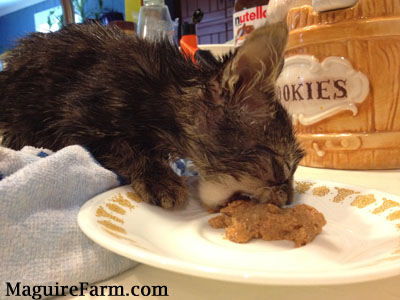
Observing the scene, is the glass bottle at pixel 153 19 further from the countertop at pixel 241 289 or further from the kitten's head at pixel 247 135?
the countertop at pixel 241 289

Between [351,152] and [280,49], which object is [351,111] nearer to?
[351,152]

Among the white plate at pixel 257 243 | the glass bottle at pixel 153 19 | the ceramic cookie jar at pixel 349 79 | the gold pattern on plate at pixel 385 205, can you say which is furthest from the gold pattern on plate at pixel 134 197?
the glass bottle at pixel 153 19

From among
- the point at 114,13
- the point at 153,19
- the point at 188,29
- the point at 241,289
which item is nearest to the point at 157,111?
the point at 241,289

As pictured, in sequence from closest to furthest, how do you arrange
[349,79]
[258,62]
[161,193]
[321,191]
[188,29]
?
[258,62] < [161,193] < [321,191] < [349,79] < [188,29]

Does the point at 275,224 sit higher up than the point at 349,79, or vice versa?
the point at 349,79

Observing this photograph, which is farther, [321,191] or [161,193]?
[321,191]

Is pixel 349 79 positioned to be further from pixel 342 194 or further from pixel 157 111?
pixel 157 111

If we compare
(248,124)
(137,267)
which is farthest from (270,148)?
(137,267)
